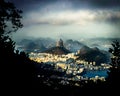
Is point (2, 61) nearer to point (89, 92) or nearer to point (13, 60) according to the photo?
point (13, 60)

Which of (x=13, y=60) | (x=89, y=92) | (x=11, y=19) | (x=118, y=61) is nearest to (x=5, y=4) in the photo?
(x=11, y=19)

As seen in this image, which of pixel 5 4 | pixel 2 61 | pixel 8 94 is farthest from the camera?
pixel 5 4

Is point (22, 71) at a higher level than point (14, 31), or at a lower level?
lower

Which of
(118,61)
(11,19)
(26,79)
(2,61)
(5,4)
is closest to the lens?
(2,61)

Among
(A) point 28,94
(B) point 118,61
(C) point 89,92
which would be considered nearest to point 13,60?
(A) point 28,94

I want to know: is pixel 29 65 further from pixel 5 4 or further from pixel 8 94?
pixel 5 4

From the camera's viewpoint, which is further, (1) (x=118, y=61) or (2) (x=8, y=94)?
(1) (x=118, y=61)

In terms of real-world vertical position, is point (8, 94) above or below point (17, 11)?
below

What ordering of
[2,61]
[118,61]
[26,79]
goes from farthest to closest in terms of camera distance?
1. [118,61]
2. [26,79]
3. [2,61]

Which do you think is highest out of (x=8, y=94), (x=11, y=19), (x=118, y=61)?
(x=11, y=19)

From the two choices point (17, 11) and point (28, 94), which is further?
point (17, 11)
